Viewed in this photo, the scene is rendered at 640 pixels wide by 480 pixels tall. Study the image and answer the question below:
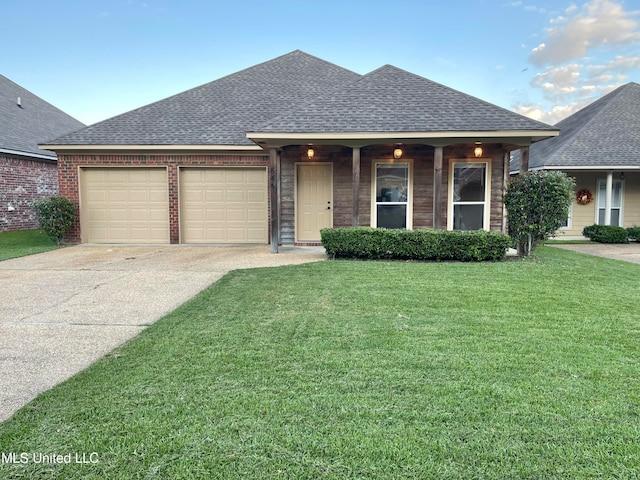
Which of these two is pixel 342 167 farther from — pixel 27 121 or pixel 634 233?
pixel 27 121

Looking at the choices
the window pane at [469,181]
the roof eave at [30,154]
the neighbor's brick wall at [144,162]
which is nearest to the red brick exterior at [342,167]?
the neighbor's brick wall at [144,162]

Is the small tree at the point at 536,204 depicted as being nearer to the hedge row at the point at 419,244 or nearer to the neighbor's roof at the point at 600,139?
the hedge row at the point at 419,244

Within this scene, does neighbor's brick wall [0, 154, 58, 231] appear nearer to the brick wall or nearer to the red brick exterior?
the red brick exterior

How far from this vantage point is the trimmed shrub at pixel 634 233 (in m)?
12.9

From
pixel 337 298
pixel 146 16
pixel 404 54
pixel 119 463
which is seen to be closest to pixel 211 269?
pixel 337 298

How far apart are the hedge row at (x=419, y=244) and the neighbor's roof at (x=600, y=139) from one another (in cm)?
708

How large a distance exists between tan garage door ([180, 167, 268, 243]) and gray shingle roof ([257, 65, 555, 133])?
8.30 feet

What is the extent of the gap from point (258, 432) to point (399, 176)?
29.0 ft

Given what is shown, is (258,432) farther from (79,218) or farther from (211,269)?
(79,218)

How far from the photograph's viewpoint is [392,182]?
10.3m

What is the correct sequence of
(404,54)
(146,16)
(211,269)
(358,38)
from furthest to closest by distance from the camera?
(404,54) → (358,38) → (146,16) → (211,269)

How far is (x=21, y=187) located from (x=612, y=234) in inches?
786

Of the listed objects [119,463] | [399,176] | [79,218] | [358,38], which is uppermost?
[358,38]

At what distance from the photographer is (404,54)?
1866 centimetres
